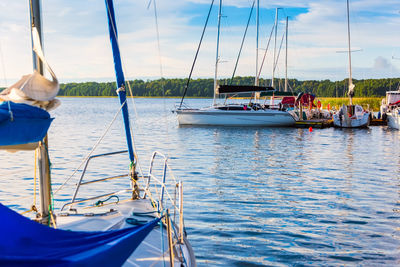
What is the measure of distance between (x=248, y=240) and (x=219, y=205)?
2923 mm

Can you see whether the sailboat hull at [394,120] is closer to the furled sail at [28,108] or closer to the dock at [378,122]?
the dock at [378,122]

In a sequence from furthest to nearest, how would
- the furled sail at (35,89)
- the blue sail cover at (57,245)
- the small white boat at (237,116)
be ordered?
the small white boat at (237,116), the furled sail at (35,89), the blue sail cover at (57,245)

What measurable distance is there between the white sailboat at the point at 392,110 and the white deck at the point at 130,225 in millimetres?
39036

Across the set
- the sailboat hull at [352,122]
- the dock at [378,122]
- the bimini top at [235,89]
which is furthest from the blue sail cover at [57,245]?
the dock at [378,122]

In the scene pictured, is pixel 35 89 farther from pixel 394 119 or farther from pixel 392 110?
pixel 392 110

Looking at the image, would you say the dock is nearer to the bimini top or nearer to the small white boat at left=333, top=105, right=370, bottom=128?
the small white boat at left=333, top=105, right=370, bottom=128

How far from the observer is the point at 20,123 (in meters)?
4.31

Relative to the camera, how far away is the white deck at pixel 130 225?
5062 millimetres

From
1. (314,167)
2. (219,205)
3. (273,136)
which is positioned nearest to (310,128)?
(273,136)

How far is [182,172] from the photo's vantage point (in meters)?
17.7

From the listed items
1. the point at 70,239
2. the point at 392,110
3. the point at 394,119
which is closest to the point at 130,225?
the point at 70,239

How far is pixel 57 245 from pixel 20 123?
1.34m

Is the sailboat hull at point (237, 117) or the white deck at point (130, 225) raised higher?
the sailboat hull at point (237, 117)

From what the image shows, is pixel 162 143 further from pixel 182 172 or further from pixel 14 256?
pixel 14 256
